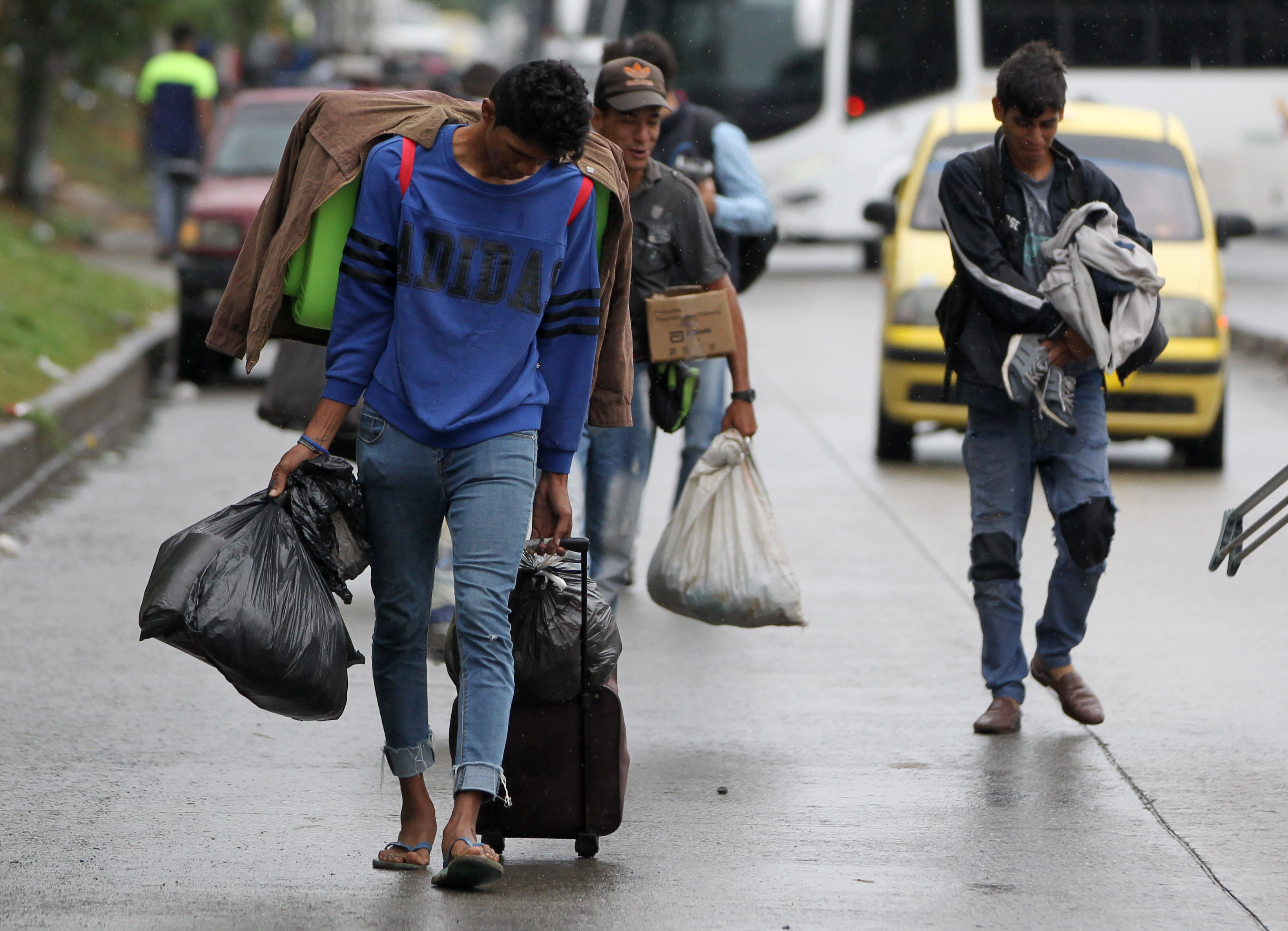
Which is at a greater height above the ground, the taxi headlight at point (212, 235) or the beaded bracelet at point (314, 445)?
the beaded bracelet at point (314, 445)

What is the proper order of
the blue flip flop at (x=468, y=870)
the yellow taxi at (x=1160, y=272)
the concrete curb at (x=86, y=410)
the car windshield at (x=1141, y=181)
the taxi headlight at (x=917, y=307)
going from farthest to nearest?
the car windshield at (x=1141, y=181), the taxi headlight at (x=917, y=307), the yellow taxi at (x=1160, y=272), the concrete curb at (x=86, y=410), the blue flip flop at (x=468, y=870)

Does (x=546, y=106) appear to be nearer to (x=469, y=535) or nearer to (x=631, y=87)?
(x=469, y=535)

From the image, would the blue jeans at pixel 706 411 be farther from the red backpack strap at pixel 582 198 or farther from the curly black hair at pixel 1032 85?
the red backpack strap at pixel 582 198

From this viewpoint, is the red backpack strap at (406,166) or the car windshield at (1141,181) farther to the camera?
the car windshield at (1141,181)

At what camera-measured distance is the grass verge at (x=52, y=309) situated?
11.4m

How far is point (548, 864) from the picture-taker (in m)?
4.51

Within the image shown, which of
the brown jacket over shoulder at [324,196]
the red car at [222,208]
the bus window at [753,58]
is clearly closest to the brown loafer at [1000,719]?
the brown jacket over shoulder at [324,196]

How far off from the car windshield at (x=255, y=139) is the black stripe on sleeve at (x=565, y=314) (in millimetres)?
10779

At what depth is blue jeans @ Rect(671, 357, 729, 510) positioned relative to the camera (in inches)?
282

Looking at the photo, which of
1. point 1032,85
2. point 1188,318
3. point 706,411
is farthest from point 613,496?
point 1188,318

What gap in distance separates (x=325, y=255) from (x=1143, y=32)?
1975 cm

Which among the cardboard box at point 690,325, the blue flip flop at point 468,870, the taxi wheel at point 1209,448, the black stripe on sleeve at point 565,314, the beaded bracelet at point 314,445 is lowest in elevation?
the taxi wheel at point 1209,448

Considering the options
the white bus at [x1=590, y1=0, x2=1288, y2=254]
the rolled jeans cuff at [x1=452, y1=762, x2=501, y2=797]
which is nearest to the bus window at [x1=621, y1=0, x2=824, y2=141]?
the white bus at [x1=590, y1=0, x2=1288, y2=254]

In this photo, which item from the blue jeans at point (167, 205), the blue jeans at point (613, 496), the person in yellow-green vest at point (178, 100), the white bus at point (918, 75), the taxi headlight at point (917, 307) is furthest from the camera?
the white bus at point (918, 75)
